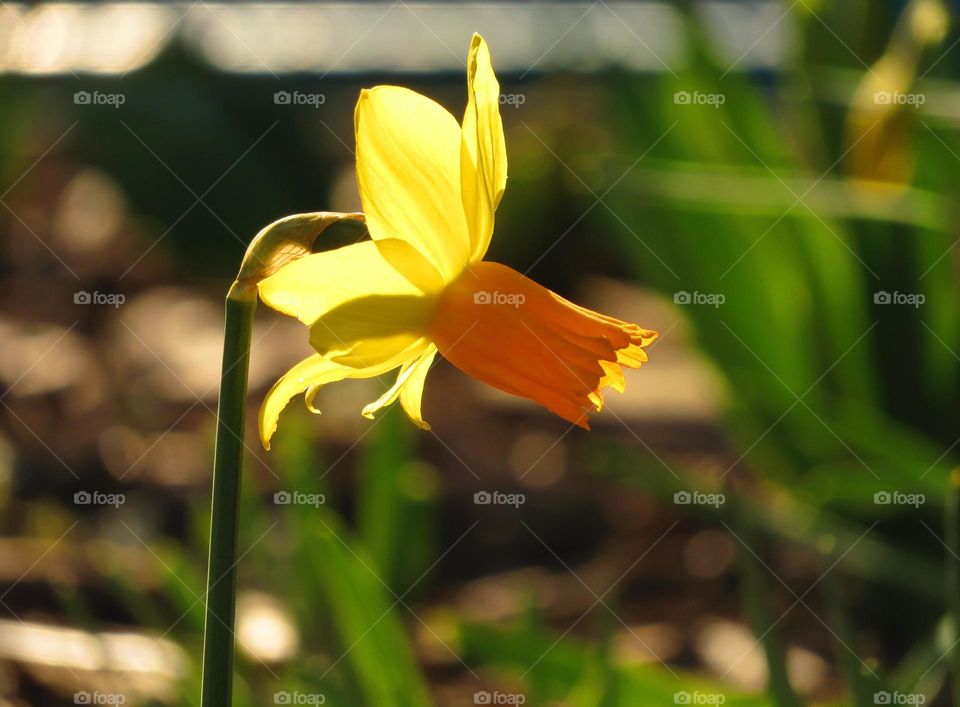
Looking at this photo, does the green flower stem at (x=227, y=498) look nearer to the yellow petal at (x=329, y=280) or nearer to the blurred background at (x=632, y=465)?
the yellow petal at (x=329, y=280)

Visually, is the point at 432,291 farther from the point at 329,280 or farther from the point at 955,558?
the point at 955,558

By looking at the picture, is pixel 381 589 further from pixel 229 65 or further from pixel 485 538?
pixel 229 65

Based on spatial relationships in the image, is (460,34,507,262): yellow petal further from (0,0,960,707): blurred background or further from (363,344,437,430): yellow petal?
(0,0,960,707): blurred background

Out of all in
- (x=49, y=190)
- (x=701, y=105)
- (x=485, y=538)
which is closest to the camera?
(x=701, y=105)

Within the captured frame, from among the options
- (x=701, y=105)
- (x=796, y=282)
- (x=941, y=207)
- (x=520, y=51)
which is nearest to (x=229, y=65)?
(x=520, y=51)

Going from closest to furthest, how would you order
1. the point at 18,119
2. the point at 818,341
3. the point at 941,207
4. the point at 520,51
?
the point at 941,207
the point at 818,341
the point at 18,119
the point at 520,51

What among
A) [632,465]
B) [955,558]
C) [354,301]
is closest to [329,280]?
[354,301]
